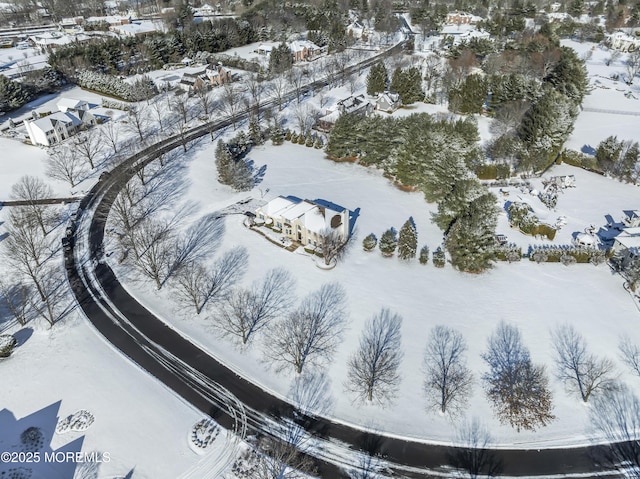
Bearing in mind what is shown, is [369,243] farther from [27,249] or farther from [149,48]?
[149,48]

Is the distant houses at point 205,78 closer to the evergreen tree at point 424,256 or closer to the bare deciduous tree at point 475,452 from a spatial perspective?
the evergreen tree at point 424,256

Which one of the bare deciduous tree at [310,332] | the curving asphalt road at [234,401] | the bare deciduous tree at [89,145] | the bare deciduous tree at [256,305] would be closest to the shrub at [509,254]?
the bare deciduous tree at [310,332]

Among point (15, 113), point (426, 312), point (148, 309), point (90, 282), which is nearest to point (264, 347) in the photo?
point (148, 309)

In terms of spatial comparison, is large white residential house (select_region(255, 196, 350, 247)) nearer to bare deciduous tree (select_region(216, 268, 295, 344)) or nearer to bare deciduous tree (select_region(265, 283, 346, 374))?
bare deciduous tree (select_region(216, 268, 295, 344))

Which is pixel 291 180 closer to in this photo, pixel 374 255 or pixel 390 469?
pixel 374 255

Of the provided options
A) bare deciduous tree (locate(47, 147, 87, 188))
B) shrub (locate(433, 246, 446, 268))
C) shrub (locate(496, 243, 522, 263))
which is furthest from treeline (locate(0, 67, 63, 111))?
shrub (locate(496, 243, 522, 263))
